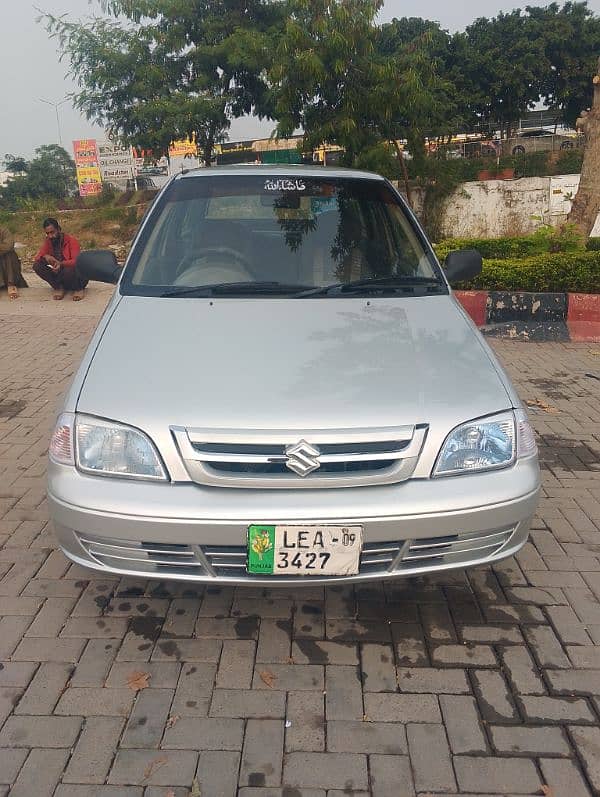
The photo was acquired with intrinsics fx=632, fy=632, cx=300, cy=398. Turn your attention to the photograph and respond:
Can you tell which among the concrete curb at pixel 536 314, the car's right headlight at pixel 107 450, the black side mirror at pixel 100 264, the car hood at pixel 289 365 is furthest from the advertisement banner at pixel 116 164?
the car's right headlight at pixel 107 450

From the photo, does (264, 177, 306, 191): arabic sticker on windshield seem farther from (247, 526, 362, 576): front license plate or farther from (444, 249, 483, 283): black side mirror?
(247, 526, 362, 576): front license plate

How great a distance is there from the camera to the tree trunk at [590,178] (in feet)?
28.0

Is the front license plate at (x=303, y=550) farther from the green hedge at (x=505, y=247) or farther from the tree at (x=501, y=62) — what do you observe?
the tree at (x=501, y=62)

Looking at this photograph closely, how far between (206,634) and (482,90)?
132 feet

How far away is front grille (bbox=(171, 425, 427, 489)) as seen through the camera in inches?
80.4

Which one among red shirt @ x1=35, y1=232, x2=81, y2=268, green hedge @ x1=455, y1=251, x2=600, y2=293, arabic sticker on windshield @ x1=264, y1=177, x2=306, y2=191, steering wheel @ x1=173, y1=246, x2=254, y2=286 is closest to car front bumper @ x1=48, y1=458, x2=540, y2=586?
steering wheel @ x1=173, y1=246, x2=254, y2=286

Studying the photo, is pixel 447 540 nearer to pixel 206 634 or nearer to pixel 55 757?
Answer: pixel 206 634

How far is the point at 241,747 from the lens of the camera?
1952 mm

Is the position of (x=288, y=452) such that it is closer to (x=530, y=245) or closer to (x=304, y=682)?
(x=304, y=682)

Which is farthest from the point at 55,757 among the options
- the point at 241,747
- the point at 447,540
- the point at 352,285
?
the point at 352,285

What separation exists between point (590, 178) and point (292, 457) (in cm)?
837

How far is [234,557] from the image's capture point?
2.07m

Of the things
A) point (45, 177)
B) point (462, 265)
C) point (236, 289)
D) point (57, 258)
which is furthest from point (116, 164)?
point (236, 289)

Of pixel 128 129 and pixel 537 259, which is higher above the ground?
pixel 128 129
